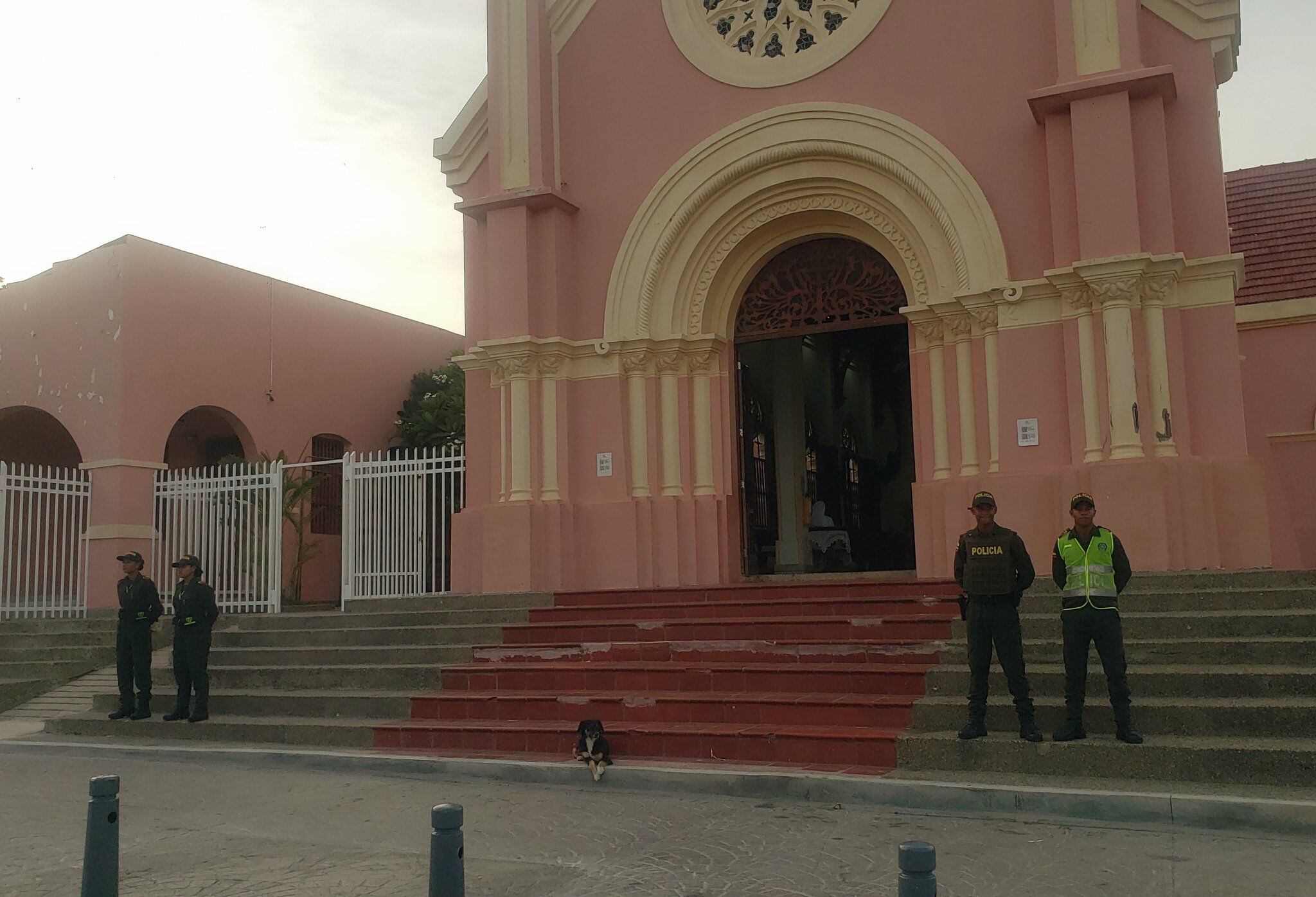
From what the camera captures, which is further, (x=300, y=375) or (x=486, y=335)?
(x=300, y=375)

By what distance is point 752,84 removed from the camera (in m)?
13.2

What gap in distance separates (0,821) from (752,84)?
10.1 m

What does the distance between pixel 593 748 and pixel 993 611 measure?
2.93 m

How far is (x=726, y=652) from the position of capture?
33.3 ft

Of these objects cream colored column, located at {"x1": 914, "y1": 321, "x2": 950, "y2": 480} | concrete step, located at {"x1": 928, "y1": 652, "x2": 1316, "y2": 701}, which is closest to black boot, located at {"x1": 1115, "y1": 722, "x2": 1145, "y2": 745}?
concrete step, located at {"x1": 928, "y1": 652, "x2": 1316, "y2": 701}

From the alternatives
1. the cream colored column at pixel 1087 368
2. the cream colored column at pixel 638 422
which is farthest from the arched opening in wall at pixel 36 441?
the cream colored column at pixel 1087 368

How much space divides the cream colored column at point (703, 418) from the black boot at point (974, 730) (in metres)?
5.75

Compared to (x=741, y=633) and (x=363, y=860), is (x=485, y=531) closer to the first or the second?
(x=741, y=633)

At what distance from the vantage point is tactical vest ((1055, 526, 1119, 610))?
768cm

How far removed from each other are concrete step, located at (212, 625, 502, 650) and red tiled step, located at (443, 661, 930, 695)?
25.0 inches

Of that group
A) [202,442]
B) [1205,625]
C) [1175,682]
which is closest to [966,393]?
[1205,625]

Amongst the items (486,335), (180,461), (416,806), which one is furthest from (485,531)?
(180,461)

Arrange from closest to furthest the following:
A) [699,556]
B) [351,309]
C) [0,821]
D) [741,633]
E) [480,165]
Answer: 1. [0,821]
2. [741,633]
3. [699,556]
4. [480,165]
5. [351,309]

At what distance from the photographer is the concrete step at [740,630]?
9844 millimetres
